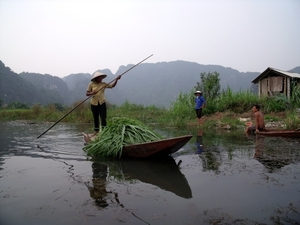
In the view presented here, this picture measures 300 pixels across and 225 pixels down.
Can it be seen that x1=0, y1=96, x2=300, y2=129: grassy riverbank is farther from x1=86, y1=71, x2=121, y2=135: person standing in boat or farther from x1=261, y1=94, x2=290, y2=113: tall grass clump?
x1=86, y1=71, x2=121, y2=135: person standing in boat

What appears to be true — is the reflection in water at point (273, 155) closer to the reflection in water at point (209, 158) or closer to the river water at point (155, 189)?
the river water at point (155, 189)

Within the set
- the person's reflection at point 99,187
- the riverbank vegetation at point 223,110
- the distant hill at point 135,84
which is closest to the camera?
the person's reflection at point 99,187

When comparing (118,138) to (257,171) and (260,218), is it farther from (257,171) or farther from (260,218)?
(260,218)

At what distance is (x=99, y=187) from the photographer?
127 inches

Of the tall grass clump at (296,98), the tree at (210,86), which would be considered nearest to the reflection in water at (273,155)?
the tall grass clump at (296,98)

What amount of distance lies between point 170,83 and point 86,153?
→ 83568 mm

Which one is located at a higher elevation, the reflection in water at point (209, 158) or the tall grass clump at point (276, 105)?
the tall grass clump at point (276, 105)

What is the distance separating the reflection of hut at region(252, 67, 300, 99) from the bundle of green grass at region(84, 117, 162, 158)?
1092 centimetres

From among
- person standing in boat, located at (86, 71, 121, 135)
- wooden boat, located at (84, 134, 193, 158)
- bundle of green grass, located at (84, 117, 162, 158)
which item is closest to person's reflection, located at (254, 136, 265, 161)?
wooden boat, located at (84, 134, 193, 158)

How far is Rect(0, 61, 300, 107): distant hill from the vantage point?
43188 mm

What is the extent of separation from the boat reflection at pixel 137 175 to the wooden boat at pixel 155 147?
0.43 feet

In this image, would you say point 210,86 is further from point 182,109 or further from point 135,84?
point 135,84

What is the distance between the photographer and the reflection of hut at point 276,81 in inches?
531

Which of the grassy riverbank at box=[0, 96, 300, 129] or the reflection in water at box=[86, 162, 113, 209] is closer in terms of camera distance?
the reflection in water at box=[86, 162, 113, 209]
